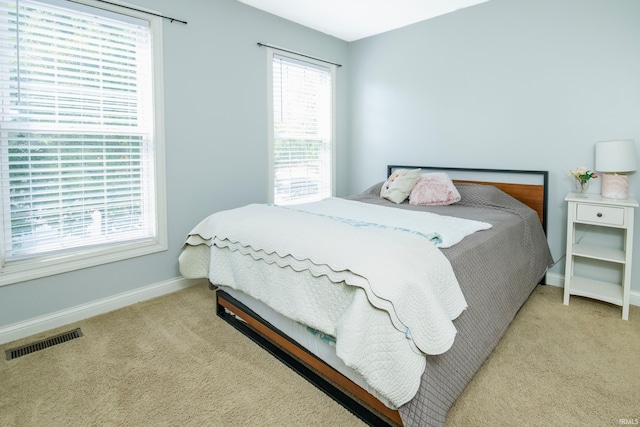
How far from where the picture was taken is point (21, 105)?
2.16 meters

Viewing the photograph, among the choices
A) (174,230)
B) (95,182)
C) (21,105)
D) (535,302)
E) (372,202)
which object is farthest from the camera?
(372,202)

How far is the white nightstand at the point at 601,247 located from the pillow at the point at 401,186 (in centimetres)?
117

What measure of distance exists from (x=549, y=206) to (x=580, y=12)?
1499 mm

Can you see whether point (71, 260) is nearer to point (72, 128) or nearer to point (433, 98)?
point (72, 128)

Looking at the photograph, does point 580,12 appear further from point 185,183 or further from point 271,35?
point 185,183

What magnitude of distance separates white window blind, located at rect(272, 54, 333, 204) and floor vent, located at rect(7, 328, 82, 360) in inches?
78.4

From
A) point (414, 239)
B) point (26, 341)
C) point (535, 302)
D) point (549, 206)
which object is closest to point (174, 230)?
point (26, 341)

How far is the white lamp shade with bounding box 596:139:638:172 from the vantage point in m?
2.44

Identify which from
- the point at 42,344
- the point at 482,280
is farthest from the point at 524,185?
the point at 42,344

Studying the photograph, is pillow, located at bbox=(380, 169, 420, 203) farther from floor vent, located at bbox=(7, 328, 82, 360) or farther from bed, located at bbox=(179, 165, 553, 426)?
floor vent, located at bbox=(7, 328, 82, 360)

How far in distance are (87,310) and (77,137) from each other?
1177 mm

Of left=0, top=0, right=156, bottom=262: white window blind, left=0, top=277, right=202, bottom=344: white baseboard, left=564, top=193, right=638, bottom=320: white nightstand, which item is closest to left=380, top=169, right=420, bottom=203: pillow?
left=564, top=193, right=638, bottom=320: white nightstand

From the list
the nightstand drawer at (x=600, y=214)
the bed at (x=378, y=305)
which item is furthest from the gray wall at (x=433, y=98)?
the bed at (x=378, y=305)

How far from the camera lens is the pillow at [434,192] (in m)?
3.07
